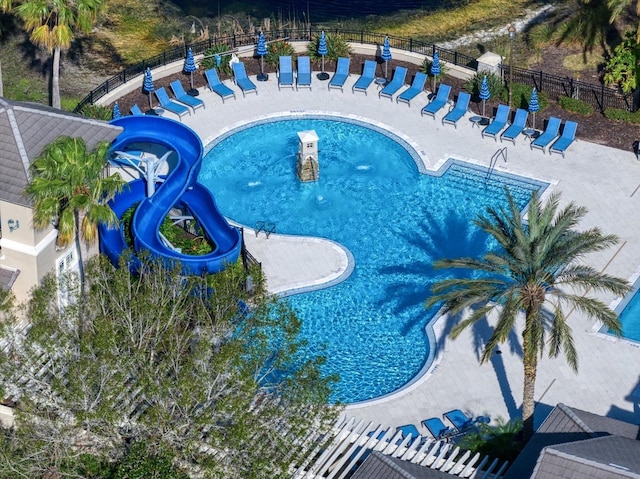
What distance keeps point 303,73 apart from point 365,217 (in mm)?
10867

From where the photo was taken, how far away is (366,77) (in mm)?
59938

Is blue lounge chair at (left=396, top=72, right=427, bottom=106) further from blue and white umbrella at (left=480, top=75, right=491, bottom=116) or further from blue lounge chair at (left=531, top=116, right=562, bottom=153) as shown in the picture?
blue lounge chair at (left=531, top=116, right=562, bottom=153)

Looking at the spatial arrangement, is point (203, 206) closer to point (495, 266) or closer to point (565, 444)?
point (495, 266)

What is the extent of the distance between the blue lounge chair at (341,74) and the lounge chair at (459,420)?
21.9 metres

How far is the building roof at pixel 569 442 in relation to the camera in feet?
116

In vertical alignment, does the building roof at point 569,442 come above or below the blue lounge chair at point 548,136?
A: below

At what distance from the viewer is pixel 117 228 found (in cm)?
4522

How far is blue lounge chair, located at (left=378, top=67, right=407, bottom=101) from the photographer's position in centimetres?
5903

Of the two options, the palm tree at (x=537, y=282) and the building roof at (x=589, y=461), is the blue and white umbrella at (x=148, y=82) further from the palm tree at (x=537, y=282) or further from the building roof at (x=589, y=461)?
the building roof at (x=589, y=461)

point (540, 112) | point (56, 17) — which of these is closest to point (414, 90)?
point (540, 112)

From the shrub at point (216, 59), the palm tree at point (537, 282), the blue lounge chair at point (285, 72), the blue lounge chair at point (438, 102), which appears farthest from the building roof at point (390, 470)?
the shrub at point (216, 59)

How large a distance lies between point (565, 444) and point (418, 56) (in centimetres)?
2937

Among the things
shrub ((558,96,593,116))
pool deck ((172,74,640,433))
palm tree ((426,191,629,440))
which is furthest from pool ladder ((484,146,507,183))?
palm tree ((426,191,629,440))

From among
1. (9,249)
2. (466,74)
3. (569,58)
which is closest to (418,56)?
(466,74)
